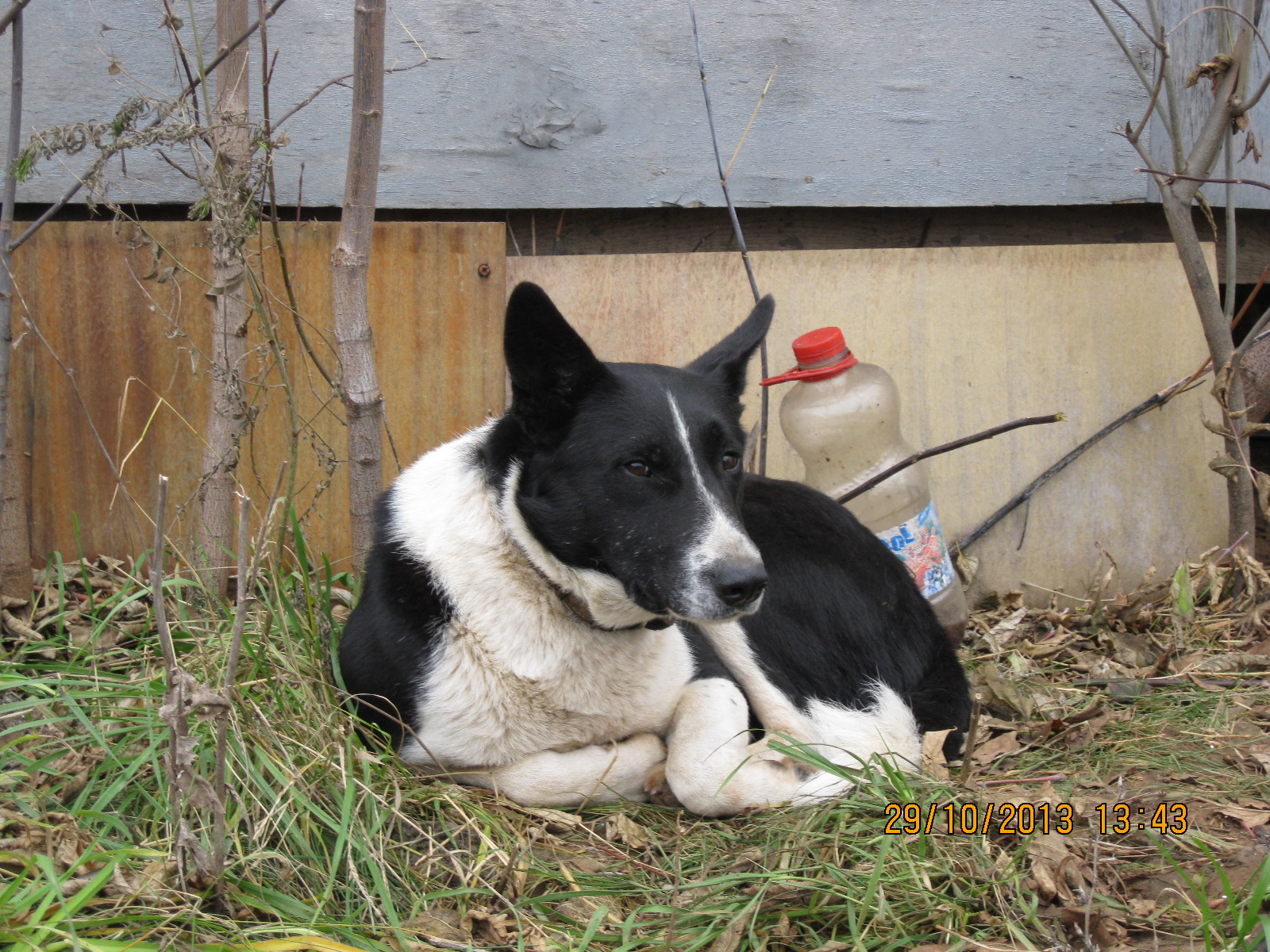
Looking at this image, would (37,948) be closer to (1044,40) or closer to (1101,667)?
(1101,667)

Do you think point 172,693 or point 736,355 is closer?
point 172,693

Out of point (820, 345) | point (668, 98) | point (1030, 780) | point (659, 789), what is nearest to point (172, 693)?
point (659, 789)

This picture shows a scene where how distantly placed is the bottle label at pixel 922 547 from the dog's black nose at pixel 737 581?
1310 mm

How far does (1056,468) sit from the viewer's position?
346cm

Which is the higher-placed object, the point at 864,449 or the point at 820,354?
the point at 820,354

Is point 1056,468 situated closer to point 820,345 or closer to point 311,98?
point 820,345

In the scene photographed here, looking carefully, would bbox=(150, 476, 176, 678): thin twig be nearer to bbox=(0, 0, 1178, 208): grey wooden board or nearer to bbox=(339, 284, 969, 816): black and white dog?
bbox=(339, 284, 969, 816): black and white dog

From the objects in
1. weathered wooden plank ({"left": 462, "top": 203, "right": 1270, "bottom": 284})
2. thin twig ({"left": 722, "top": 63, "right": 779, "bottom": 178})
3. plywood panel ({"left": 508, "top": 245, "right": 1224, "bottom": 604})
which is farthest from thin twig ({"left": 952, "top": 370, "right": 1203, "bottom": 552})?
thin twig ({"left": 722, "top": 63, "right": 779, "bottom": 178})

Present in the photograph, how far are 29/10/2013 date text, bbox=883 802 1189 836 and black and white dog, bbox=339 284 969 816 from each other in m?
0.20

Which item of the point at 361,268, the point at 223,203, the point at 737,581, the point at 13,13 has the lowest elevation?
the point at 737,581

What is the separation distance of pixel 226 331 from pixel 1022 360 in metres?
2.55

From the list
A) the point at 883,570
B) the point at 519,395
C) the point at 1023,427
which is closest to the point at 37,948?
the point at 519,395

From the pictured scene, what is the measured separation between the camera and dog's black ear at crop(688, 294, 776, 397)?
2.13 m

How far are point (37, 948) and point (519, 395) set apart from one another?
1.12 metres
